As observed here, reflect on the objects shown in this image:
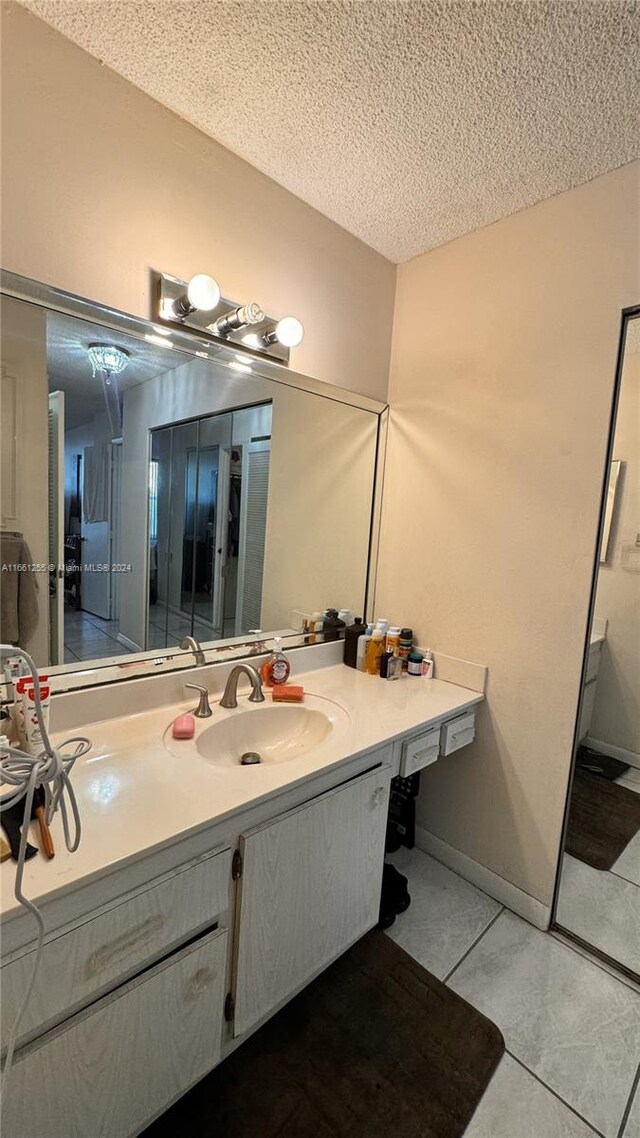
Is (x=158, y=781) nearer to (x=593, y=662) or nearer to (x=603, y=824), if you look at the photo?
(x=593, y=662)

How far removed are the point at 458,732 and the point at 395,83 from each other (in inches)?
70.3

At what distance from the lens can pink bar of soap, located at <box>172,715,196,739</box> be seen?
46.4 inches

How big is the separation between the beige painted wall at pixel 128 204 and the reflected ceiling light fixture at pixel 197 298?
0.08m

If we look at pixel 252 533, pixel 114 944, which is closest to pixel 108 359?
pixel 252 533

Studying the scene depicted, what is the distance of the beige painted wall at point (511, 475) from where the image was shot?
1.36m

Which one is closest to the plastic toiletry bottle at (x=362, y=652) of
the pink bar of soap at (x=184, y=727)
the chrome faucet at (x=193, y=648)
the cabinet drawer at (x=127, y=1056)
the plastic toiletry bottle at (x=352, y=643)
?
the plastic toiletry bottle at (x=352, y=643)

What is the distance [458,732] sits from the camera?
1.54 m

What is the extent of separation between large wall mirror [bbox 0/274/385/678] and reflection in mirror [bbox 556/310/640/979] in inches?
34.2

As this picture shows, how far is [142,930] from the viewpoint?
0.84m

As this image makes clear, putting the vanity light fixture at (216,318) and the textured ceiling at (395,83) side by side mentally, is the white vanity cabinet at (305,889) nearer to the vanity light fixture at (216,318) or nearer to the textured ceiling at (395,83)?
the vanity light fixture at (216,318)

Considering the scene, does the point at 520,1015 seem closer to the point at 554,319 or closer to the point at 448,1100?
the point at 448,1100

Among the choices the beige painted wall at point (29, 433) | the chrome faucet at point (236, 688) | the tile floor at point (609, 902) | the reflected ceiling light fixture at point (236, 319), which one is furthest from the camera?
the tile floor at point (609, 902)

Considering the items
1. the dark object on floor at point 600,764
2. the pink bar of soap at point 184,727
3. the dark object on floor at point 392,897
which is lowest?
the dark object on floor at point 392,897

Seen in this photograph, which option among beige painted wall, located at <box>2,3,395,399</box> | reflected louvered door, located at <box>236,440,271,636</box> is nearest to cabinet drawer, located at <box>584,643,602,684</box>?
reflected louvered door, located at <box>236,440,271,636</box>
